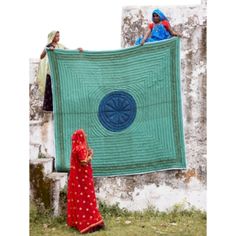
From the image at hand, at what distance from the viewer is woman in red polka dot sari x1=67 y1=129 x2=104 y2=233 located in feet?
21.6

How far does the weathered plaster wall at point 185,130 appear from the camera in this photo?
6.71m

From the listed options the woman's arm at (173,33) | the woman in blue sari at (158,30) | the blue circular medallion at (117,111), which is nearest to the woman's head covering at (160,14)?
the woman in blue sari at (158,30)

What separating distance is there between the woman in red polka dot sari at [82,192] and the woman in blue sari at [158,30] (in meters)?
0.98

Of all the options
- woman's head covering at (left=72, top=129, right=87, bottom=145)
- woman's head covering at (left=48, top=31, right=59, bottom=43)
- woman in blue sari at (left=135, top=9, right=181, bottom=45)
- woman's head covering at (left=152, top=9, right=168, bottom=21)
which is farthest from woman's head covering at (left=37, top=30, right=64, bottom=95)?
woman's head covering at (left=152, top=9, right=168, bottom=21)

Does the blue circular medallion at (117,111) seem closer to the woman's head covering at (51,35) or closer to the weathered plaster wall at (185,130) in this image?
the weathered plaster wall at (185,130)

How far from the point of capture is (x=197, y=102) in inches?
264

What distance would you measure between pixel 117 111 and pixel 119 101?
0.27ft

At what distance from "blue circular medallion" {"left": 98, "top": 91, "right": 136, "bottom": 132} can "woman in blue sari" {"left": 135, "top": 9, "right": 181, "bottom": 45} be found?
0.47 meters

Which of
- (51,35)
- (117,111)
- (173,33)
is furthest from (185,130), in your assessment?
(51,35)

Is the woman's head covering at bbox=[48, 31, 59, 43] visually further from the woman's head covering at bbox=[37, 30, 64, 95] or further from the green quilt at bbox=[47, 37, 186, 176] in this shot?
the green quilt at bbox=[47, 37, 186, 176]

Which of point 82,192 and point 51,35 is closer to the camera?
point 82,192

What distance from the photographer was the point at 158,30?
6.71m

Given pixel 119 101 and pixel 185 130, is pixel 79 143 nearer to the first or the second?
pixel 119 101

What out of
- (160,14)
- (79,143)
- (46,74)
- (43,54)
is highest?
(160,14)
